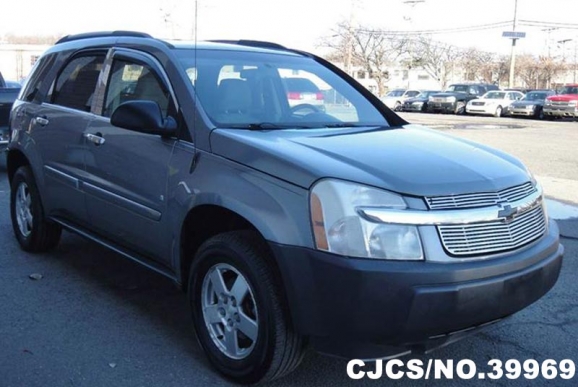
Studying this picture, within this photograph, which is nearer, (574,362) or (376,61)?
(574,362)

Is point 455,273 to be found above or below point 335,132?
below

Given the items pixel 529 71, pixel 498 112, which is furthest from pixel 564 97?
pixel 529 71

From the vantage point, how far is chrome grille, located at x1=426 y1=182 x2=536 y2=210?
9.44 ft

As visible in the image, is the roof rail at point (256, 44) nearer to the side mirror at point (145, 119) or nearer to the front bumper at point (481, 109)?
the side mirror at point (145, 119)

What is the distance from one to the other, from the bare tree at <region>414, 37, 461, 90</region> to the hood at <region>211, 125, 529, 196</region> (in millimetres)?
60204

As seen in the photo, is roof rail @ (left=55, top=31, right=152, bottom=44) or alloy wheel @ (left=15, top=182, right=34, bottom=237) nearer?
roof rail @ (left=55, top=31, right=152, bottom=44)

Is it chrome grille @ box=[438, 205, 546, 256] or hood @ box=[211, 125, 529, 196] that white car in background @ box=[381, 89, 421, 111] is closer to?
hood @ box=[211, 125, 529, 196]

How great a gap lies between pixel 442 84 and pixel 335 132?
2660 inches

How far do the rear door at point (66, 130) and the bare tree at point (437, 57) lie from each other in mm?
59187

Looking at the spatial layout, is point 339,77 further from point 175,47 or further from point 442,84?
point 442,84

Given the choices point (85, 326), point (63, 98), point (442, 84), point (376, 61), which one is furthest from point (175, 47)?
point (442, 84)

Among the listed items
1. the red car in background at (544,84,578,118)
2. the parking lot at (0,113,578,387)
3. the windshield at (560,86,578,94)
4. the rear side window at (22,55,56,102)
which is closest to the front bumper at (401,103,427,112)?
the windshield at (560,86,578,94)

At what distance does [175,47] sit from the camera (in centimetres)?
404

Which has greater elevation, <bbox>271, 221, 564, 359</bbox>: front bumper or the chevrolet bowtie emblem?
the chevrolet bowtie emblem
